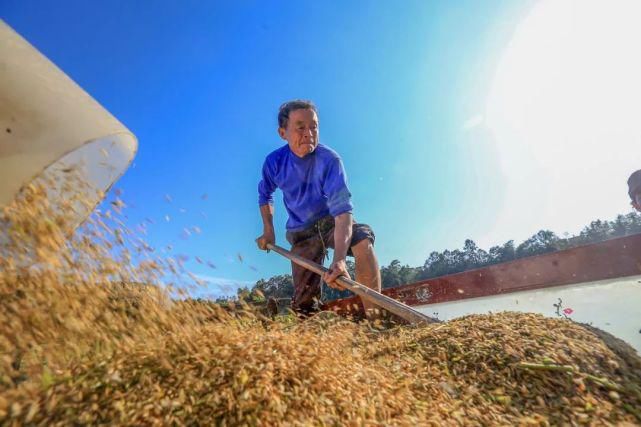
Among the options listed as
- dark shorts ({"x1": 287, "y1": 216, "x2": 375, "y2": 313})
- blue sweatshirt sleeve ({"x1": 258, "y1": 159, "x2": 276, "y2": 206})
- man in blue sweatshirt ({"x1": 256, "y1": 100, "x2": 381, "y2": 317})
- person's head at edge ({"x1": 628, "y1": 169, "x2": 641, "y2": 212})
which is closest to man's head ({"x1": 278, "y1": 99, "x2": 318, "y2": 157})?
man in blue sweatshirt ({"x1": 256, "y1": 100, "x2": 381, "y2": 317})

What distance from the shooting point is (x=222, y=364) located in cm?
135

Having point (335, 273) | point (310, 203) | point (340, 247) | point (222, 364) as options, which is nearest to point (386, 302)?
point (335, 273)

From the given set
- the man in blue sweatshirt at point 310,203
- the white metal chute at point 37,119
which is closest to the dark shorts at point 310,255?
the man in blue sweatshirt at point 310,203

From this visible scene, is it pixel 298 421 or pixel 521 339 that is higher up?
pixel 521 339

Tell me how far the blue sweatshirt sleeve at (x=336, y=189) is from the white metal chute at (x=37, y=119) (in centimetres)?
188

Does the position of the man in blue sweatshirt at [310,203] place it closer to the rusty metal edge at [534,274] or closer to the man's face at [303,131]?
the man's face at [303,131]

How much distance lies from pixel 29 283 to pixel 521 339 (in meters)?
2.41

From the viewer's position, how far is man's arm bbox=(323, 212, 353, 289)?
9.69 ft

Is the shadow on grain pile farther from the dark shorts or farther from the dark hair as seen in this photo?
the dark hair

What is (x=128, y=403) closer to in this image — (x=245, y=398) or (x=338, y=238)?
(x=245, y=398)

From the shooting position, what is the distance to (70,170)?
208 cm

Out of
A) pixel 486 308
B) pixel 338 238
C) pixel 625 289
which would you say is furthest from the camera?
pixel 486 308

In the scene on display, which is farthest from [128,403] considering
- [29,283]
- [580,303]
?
[580,303]

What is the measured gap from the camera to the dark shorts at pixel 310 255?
379cm
